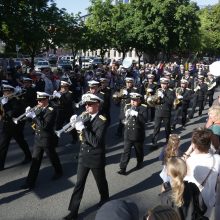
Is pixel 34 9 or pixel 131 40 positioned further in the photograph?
pixel 131 40

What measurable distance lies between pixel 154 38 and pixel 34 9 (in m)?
18.8

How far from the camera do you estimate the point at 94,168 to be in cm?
619

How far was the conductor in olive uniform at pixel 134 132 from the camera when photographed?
8.31 meters

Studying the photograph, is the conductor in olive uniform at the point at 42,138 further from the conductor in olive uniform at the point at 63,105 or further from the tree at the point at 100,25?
the tree at the point at 100,25

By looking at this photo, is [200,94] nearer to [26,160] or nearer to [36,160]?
[26,160]

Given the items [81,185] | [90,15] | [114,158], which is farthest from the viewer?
[90,15]

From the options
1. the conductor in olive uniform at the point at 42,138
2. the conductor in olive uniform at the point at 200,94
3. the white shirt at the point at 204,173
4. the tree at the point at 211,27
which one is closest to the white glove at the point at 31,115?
the conductor in olive uniform at the point at 42,138

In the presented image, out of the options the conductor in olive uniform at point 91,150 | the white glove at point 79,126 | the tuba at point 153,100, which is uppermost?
the white glove at point 79,126

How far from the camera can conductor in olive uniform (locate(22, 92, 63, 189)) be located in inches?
288

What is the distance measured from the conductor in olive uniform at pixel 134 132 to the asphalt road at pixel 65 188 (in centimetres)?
30

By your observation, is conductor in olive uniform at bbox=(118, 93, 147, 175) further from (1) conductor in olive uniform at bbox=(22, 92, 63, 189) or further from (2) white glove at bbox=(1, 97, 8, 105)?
(2) white glove at bbox=(1, 97, 8, 105)

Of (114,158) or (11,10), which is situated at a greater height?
(11,10)

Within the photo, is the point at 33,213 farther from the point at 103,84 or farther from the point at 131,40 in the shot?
the point at 131,40

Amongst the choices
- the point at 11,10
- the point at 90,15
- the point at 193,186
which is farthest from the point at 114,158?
the point at 90,15
